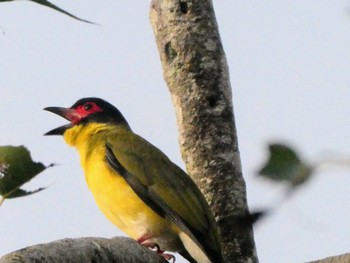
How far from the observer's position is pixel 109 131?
5664 millimetres

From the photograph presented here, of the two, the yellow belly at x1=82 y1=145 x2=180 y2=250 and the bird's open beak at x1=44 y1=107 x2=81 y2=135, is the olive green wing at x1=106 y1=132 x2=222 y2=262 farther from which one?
the bird's open beak at x1=44 y1=107 x2=81 y2=135

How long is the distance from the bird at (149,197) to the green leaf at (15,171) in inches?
106

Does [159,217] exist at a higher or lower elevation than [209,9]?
lower

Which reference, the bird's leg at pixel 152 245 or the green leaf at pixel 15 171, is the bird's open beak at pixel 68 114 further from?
the green leaf at pixel 15 171

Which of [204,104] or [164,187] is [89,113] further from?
[204,104]

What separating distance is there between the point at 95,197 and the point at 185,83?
97cm

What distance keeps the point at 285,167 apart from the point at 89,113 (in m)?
5.46

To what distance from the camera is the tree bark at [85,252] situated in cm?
196

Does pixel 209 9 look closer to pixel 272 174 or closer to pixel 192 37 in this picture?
pixel 192 37

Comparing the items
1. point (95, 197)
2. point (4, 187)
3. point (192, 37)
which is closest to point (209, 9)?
point (192, 37)

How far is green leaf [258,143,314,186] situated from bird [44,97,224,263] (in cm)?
352

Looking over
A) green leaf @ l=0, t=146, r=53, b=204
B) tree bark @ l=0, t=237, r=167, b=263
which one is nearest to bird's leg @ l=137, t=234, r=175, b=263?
tree bark @ l=0, t=237, r=167, b=263

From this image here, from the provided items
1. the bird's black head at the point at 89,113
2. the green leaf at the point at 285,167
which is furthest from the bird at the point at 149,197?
the green leaf at the point at 285,167

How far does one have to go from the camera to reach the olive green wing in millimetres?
4266
